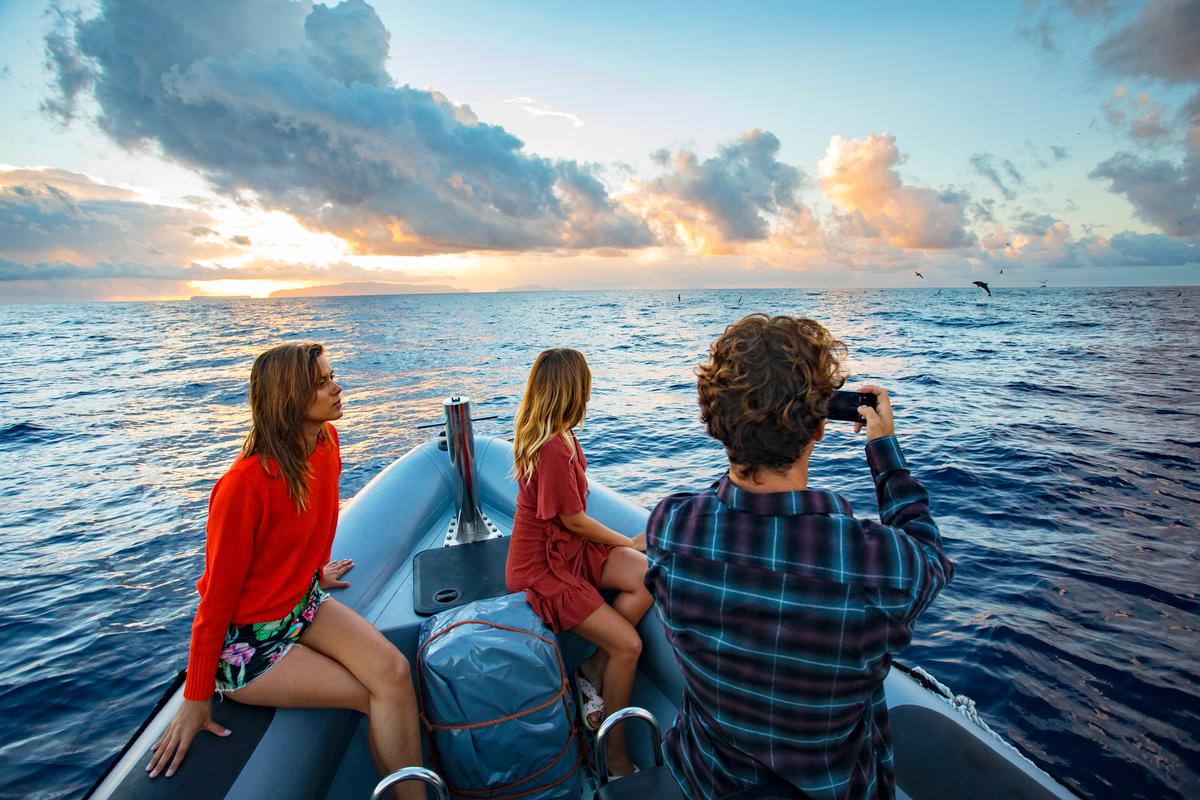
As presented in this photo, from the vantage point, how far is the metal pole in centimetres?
359

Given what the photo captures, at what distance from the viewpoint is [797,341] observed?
3.68ft

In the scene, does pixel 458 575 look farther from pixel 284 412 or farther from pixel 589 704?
pixel 284 412

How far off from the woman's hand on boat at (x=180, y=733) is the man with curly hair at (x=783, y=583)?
1.51 m

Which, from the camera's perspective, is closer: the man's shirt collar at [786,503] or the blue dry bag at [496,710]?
the man's shirt collar at [786,503]

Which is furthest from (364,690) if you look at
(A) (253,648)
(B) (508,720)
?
(B) (508,720)

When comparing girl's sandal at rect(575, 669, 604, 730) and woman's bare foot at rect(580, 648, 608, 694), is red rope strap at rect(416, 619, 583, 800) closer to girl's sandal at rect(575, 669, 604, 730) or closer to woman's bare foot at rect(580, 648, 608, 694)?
girl's sandal at rect(575, 669, 604, 730)

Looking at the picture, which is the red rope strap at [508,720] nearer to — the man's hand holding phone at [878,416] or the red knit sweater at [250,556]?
the red knit sweater at [250,556]

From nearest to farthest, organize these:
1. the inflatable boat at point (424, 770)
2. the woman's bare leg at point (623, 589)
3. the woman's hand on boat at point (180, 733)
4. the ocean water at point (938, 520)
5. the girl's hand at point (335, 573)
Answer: the inflatable boat at point (424, 770)
the woman's hand on boat at point (180, 733)
the woman's bare leg at point (623, 589)
the girl's hand at point (335, 573)
the ocean water at point (938, 520)

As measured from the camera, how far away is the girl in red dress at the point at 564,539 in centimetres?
232

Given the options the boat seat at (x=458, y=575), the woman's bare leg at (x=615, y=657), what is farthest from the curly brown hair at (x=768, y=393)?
the boat seat at (x=458, y=575)

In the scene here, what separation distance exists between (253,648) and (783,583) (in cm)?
178

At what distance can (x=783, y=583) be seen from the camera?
3.39 ft

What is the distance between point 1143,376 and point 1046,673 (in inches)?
569

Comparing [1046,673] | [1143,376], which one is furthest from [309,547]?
[1143,376]
